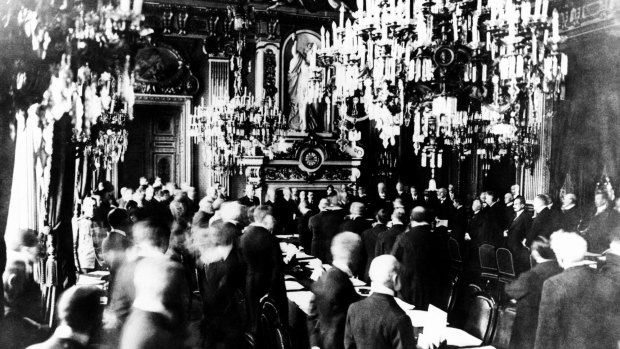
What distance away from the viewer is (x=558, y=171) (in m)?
12.0

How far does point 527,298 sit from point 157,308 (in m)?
3.02

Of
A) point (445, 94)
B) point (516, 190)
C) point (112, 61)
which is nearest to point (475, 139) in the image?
point (516, 190)

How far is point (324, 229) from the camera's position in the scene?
8352 mm

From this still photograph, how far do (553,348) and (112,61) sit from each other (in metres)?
3.31

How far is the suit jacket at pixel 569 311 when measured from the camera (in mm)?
3662

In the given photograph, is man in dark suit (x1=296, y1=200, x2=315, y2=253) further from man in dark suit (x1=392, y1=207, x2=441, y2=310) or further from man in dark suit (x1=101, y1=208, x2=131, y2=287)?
man in dark suit (x1=101, y1=208, x2=131, y2=287)

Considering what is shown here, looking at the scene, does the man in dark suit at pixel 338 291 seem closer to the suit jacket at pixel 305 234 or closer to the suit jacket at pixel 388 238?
the suit jacket at pixel 388 238

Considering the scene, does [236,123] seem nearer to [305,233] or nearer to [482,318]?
[305,233]

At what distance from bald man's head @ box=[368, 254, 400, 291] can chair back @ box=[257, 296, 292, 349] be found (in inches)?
29.1

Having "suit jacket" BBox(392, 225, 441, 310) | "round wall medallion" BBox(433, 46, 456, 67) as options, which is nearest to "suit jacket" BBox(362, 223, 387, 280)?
"suit jacket" BBox(392, 225, 441, 310)

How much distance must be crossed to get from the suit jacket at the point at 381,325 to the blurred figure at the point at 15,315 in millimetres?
2020

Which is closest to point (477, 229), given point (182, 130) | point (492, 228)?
point (492, 228)

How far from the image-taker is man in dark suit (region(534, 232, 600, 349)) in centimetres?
367

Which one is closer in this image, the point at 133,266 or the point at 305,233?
the point at 133,266
